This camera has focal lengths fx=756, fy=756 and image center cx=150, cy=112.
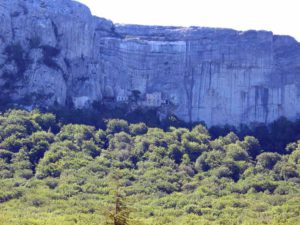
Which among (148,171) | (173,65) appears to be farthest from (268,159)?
(173,65)

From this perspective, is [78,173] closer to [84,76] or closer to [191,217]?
[191,217]

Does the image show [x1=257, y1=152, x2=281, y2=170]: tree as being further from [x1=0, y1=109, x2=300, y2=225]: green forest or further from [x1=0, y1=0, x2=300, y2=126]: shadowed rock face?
[x1=0, y1=0, x2=300, y2=126]: shadowed rock face

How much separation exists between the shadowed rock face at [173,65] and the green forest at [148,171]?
96.1 inches

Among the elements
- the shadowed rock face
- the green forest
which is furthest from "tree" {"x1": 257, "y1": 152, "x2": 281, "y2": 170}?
the shadowed rock face

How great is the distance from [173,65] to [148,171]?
712 inches

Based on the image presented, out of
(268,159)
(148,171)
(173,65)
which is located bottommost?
(148,171)

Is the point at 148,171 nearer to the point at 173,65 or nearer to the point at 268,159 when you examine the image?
the point at 268,159

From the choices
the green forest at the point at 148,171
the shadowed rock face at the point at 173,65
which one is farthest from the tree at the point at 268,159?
the shadowed rock face at the point at 173,65

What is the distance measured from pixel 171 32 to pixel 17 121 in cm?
2062

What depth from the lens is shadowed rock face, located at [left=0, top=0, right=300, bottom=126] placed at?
72.8m

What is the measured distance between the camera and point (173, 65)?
76.2 m

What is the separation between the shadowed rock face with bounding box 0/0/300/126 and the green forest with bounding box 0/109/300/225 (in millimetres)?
2440

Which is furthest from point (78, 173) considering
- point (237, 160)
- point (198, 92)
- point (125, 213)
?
point (125, 213)

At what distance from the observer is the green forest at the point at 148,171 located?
48.8 meters
